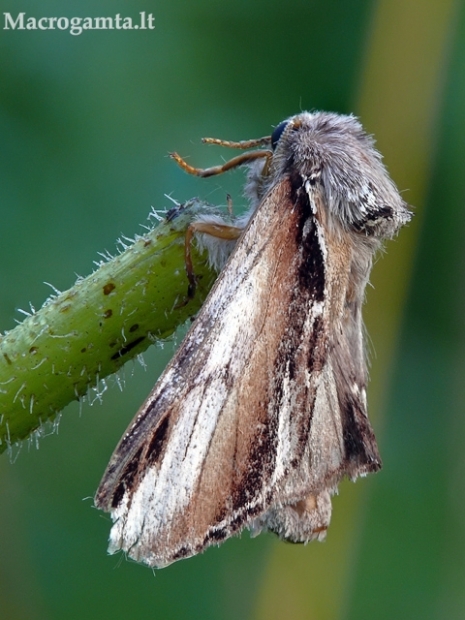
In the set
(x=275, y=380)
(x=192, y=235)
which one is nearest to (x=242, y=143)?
(x=192, y=235)

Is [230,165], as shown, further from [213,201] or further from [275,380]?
[275,380]

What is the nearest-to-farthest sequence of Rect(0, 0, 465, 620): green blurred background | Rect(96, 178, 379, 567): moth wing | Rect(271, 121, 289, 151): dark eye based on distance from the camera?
Rect(96, 178, 379, 567): moth wing → Rect(271, 121, 289, 151): dark eye → Rect(0, 0, 465, 620): green blurred background

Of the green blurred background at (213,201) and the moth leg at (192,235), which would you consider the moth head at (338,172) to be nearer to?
the moth leg at (192,235)

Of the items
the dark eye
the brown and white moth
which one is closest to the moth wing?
the brown and white moth

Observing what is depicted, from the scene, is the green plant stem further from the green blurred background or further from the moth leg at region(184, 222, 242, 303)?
the green blurred background

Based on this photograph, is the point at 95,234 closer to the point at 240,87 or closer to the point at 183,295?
the point at 240,87

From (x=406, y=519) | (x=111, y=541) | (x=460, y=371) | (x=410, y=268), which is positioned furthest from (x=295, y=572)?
(x=111, y=541)

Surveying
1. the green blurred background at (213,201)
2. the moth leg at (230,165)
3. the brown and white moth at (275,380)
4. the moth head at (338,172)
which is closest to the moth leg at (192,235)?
the brown and white moth at (275,380)
